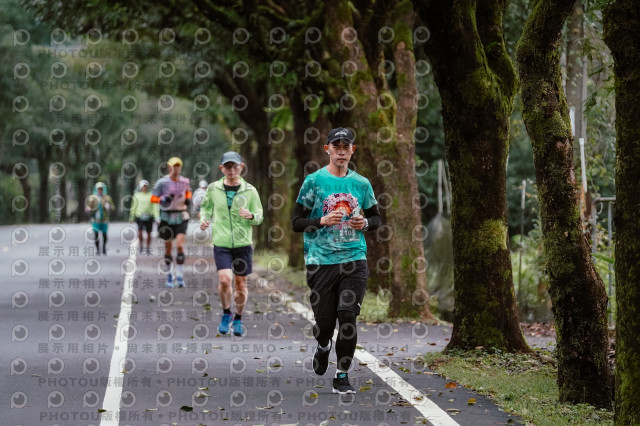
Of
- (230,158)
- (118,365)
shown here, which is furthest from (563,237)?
(230,158)

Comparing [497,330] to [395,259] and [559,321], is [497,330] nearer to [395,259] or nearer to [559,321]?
[559,321]

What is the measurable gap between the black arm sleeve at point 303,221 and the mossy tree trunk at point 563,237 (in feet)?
5.79

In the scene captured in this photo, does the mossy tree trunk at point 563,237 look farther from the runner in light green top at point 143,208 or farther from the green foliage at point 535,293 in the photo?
the runner in light green top at point 143,208

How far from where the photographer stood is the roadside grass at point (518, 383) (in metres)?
8.55

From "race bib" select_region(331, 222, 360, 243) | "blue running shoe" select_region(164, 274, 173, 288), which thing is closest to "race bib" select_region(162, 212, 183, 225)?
"blue running shoe" select_region(164, 274, 173, 288)

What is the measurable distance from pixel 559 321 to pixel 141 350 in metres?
4.83

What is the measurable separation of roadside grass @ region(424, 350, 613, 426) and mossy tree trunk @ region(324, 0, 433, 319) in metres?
4.89

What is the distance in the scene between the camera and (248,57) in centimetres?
2428

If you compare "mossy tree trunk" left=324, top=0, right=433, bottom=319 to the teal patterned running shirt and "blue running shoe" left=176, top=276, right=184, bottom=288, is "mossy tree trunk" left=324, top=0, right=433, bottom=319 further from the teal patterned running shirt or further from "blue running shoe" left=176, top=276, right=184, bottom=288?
the teal patterned running shirt

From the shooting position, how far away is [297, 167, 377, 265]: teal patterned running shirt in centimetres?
962

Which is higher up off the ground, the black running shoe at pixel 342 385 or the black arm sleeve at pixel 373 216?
the black arm sleeve at pixel 373 216

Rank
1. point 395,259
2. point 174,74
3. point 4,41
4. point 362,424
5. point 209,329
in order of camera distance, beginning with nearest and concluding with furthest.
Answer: point 362,424, point 209,329, point 395,259, point 174,74, point 4,41

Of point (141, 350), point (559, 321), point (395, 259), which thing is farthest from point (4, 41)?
point (559, 321)

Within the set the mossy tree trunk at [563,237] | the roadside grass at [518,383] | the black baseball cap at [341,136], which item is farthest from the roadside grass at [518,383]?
the black baseball cap at [341,136]
